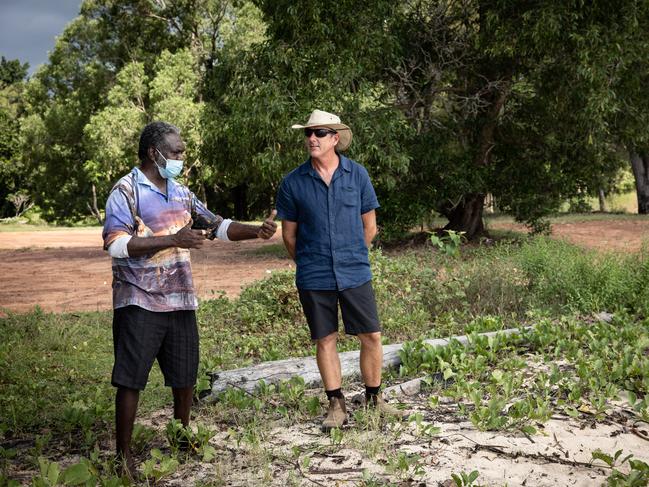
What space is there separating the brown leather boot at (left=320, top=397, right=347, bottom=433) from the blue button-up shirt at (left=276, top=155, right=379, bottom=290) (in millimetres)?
743

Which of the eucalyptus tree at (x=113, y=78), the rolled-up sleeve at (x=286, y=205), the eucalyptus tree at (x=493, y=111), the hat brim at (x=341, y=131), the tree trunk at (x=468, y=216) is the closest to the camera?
the hat brim at (x=341, y=131)

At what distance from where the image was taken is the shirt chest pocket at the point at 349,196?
4695 millimetres

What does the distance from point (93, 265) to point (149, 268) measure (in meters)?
13.6

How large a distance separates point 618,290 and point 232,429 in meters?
5.38

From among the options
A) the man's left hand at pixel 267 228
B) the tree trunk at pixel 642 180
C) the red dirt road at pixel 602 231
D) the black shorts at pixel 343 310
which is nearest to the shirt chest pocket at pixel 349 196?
the black shorts at pixel 343 310

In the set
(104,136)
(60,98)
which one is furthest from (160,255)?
(60,98)

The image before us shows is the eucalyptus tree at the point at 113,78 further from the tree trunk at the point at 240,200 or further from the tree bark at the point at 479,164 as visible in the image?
the tree bark at the point at 479,164

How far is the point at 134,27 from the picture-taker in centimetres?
3341

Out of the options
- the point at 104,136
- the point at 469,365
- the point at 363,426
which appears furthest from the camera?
the point at 104,136

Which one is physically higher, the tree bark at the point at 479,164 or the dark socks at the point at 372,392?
the tree bark at the point at 479,164

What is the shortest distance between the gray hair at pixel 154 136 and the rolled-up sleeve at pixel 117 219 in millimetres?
297

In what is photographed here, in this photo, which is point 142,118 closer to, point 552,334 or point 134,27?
point 134,27

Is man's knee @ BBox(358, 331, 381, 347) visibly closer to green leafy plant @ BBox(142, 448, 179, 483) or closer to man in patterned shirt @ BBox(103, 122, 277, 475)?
man in patterned shirt @ BBox(103, 122, 277, 475)

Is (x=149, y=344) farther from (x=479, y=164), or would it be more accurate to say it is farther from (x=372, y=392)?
(x=479, y=164)
